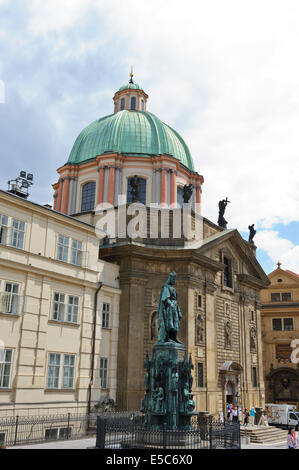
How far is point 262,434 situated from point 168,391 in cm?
1500


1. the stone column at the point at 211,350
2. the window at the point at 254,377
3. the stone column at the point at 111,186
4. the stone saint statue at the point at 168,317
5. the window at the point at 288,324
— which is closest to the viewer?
the stone saint statue at the point at 168,317

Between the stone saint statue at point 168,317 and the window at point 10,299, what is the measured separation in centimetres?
907

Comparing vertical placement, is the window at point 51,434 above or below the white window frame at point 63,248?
below

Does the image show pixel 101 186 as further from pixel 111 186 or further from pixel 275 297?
pixel 275 297

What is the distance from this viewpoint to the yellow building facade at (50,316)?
24.7 metres

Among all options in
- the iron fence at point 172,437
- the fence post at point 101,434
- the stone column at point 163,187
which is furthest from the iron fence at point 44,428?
the stone column at point 163,187

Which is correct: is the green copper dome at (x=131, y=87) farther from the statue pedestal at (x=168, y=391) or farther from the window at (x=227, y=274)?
the statue pedestal at (x=168, y=391)

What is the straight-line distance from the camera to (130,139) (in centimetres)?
4444

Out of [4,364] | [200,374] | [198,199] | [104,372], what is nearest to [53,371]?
[4,364]

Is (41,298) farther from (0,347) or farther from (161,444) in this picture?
(161,444)

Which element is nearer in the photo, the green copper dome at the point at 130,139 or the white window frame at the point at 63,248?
the white window frame at the point at 63,248

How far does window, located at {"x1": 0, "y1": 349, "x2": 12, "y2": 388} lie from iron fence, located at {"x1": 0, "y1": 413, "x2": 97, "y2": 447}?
179 centimetres

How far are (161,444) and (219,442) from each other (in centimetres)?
298

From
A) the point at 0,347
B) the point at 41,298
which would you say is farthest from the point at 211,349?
the point at 0,347
